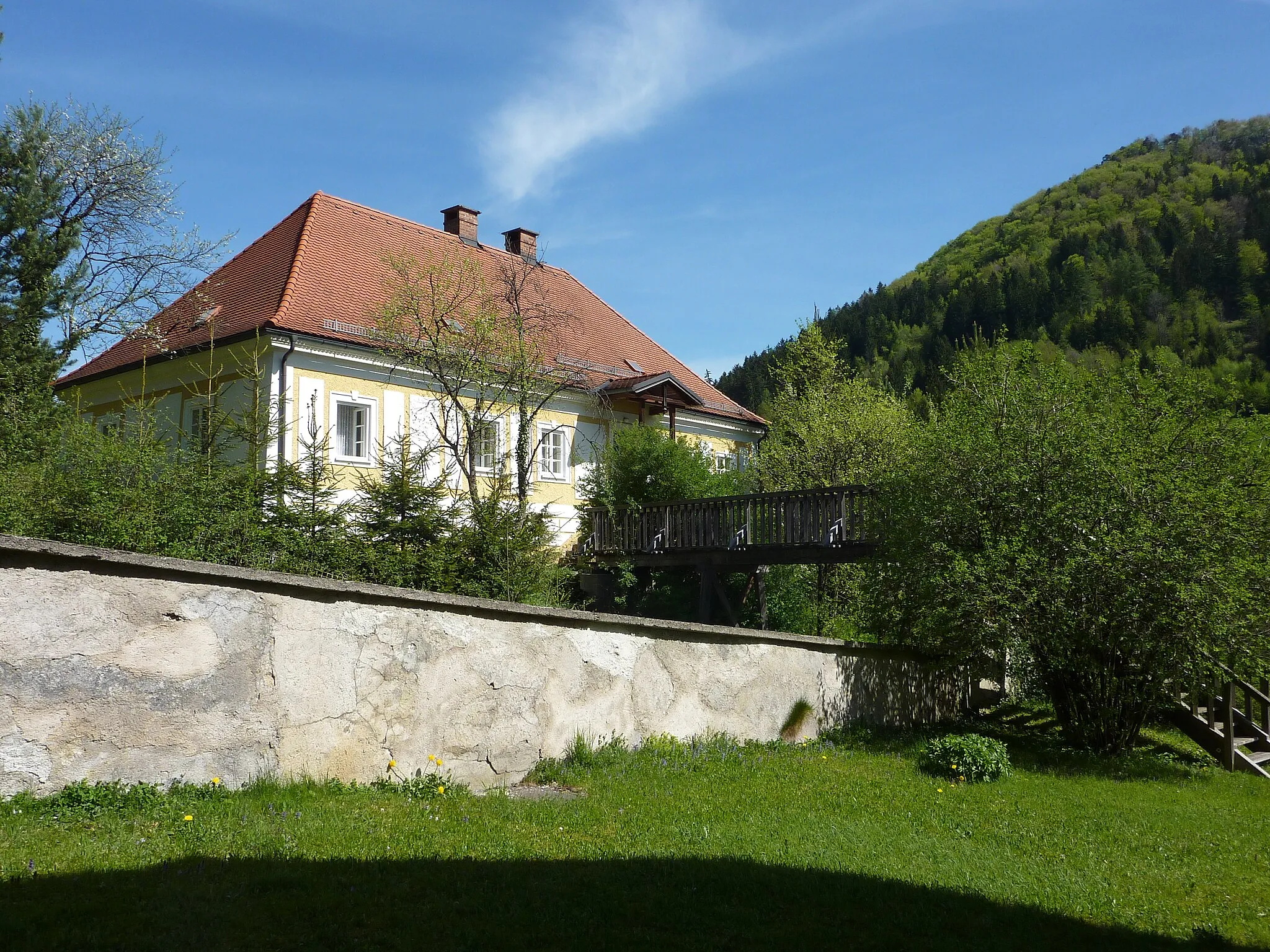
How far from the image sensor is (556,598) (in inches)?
619

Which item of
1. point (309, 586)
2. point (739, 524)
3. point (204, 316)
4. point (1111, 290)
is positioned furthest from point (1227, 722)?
point (1111, 290)

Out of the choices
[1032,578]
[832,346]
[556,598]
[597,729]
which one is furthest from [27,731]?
[832,346]

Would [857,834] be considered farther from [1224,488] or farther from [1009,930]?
[1224,488]

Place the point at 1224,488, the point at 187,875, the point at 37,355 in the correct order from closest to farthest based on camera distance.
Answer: the point at 187,875, the point at 1224,488, the point at 37,355

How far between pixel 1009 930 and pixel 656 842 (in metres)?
2.04

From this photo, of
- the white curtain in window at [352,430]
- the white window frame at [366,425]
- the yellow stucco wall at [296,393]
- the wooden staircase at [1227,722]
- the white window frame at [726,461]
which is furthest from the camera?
the white window frame at [726,461]

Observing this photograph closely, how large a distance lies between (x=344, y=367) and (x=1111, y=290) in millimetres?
67506

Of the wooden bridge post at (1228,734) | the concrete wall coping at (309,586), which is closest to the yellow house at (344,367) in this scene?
the concrete wall coping at (309,586)

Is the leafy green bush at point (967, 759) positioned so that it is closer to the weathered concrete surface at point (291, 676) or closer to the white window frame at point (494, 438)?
the weathered concrete surface at point (291, 676)

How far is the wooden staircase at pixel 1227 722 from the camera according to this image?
35.6ft

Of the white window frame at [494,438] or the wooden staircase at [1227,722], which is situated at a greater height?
the white window frame at [494,438]

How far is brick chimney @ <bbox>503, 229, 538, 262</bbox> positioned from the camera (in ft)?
104

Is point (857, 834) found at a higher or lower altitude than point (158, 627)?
lower

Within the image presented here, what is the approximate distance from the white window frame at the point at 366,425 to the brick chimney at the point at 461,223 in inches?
358
